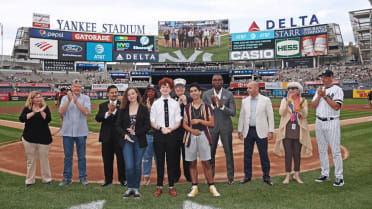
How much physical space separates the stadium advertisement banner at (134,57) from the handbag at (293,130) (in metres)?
58.3

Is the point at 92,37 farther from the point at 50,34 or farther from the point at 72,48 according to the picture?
the point at 50,34

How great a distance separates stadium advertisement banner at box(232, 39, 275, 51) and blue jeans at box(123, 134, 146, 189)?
191ft

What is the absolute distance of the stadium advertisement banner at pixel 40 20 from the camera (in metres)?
58.0

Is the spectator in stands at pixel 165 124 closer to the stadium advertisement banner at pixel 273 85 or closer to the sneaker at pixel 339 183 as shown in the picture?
the sneaker at pixel 339 183

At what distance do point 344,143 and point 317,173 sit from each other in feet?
14.6

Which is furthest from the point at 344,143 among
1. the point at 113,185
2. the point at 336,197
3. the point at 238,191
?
the point at 113,185

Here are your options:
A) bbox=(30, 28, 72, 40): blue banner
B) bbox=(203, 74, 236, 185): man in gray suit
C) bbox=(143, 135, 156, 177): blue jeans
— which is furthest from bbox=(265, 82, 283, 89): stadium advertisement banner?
bbox=(143, 135, 156, 177): blue jeans

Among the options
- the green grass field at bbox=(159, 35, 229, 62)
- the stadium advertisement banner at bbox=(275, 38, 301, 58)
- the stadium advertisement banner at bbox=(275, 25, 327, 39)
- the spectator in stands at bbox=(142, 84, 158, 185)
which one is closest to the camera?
the spectator in stands at bbox=(142, 84, 158, 185)

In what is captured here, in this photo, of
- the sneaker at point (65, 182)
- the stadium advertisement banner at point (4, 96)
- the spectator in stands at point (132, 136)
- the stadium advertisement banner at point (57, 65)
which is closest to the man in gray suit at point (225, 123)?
the spectator in stands at point (132, 136)

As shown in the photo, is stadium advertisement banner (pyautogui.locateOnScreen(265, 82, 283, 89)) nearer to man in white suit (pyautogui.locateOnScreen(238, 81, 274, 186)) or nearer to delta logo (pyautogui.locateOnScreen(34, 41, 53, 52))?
delta logo (pyautogui.locateOnScreen(34, 41, 53, 52))

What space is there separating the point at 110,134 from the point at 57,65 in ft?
204

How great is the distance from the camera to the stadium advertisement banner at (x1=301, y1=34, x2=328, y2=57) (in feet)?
182

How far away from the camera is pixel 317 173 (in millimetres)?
6395

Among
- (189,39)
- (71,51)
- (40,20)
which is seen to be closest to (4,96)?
(71,51)
